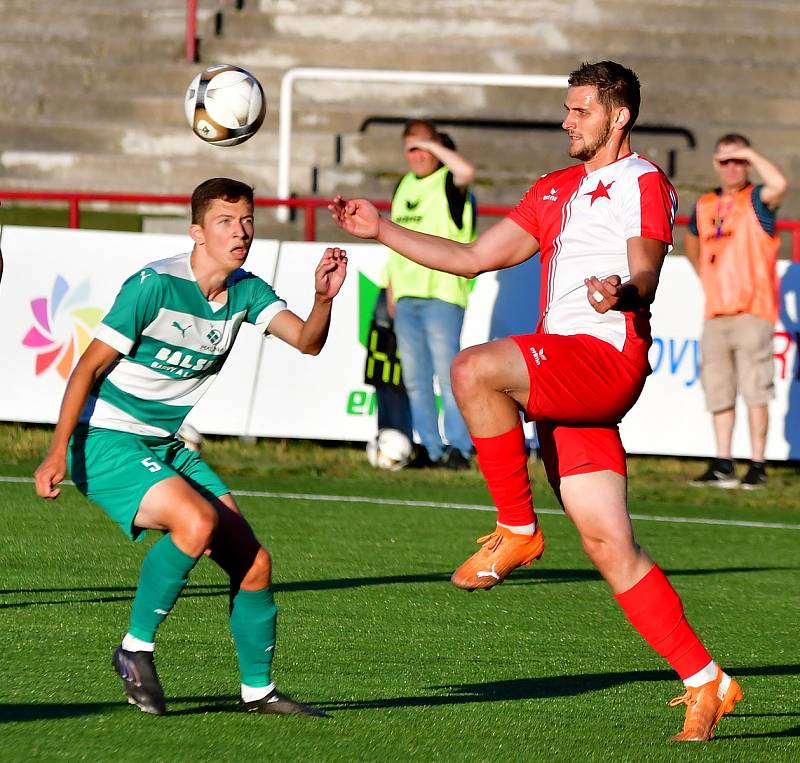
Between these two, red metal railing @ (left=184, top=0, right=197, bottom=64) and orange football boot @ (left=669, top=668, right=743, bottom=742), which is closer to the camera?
orange football boot @ (left=669, top=668, right=743, bottom=742)

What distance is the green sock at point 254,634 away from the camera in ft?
17.0

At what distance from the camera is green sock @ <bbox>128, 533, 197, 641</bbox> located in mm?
5137

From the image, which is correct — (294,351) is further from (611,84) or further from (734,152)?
(611,84)

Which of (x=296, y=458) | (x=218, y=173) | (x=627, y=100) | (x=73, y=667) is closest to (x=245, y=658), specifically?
(x=73, y=667)

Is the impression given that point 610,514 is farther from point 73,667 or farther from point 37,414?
point 37,414

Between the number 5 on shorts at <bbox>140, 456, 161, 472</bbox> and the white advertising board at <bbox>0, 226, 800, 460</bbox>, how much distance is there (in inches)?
262

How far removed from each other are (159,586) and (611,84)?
6.88 ft

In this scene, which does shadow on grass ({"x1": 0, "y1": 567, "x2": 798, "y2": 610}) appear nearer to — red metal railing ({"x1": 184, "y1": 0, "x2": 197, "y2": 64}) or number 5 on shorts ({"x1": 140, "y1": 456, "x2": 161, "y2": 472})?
number 5 on shorts ({"x1": 140, "y1": 456, "x2": 161, "y2": 472})

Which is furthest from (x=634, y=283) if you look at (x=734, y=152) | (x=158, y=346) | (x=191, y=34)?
(x=191, y=34)

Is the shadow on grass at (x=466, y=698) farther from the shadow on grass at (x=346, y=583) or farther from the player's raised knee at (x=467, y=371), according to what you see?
the shadow on grass at (x=346, y=583)

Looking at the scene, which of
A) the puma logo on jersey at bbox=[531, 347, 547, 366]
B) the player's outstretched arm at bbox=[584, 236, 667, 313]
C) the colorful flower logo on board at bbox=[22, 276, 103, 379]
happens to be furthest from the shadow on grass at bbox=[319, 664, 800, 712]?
the colorful flower logo on board at bbox=[22, 276, 103, 379]

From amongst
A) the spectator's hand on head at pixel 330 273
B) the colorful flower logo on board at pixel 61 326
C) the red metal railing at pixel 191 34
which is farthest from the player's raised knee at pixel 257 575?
the red metal railing at pixel 191 34

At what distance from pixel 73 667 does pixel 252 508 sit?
436 cm

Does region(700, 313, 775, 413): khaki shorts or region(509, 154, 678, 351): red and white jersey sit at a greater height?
region(509, 154, 678, 351): red and white jersey
